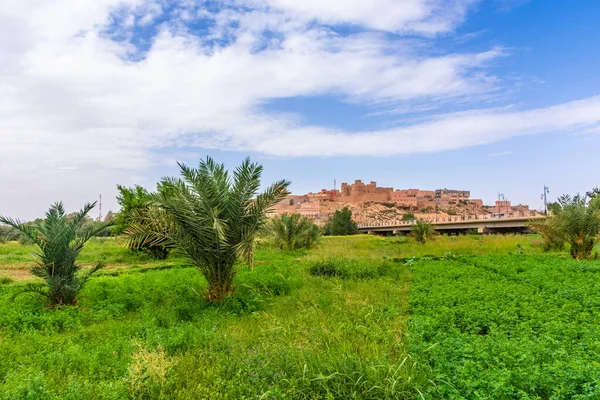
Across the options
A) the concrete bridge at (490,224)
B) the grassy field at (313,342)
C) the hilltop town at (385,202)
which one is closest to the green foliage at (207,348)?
the grassy field at (313,342)

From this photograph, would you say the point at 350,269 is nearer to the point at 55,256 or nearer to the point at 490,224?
the point at 55,256

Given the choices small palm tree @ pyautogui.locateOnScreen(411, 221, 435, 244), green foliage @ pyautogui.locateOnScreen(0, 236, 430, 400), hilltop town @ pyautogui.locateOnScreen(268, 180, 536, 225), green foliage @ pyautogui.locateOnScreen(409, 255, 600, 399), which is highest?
hilltop town @ pyautogui.locateOnScreen(268, 180, 536, 225)

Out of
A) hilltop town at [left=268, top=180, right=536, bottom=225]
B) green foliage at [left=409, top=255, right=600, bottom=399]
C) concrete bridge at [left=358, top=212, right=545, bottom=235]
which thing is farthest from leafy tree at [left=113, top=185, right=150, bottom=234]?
hilltop town at [left=268, top=180, right=536, bottom=225]

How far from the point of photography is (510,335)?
5.48 metres

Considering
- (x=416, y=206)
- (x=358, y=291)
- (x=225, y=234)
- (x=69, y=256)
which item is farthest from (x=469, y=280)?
(x=416, y=206)

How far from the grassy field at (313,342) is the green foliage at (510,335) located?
2 cm

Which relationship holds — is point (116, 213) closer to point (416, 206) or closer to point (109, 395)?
point (109, 395)

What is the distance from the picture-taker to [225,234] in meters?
8.79

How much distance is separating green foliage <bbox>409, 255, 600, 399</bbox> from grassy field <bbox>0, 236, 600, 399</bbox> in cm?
2

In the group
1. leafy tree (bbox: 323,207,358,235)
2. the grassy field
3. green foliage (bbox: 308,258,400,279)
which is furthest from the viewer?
leafy tree (bbox: 323,207,358,235)

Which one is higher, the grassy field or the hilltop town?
the hilltop town

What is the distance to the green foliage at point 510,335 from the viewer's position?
11.8 feet

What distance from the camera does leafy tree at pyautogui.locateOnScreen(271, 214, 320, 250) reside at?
22.8m

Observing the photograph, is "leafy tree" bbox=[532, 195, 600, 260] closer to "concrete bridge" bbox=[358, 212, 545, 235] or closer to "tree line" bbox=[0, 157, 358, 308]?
"tree line" bbox=[0, 157, 358, 308]
